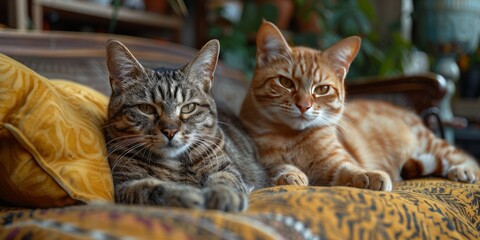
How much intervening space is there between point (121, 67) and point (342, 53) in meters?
0.81

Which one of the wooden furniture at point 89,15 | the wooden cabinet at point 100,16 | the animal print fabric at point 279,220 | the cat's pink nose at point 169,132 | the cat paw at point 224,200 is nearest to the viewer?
the animal print fabric at point 279,220

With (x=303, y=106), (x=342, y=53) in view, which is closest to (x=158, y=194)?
(x=303, y=106)

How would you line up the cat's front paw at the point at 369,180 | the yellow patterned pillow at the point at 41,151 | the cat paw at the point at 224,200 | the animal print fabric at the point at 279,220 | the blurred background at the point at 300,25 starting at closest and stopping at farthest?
1. the animal print fabric at the point at 279,220
2. the cat paw at the point at 224,200
3. the yellow patterned pillow at the point at 41,151
4. the cat's front paw at the point at 369,180
5. the blurred background at the point at 300,25

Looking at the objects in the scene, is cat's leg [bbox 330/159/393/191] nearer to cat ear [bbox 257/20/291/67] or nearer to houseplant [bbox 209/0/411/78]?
cat ear [bbox 257/20/291/67]

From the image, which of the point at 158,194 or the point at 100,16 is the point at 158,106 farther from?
the point at 100,16

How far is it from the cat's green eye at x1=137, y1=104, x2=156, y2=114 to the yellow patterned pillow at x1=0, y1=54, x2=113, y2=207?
6.9 inches

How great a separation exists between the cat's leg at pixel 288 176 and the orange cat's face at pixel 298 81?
6.5 inches

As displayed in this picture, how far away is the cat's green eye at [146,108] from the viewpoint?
3.94 ft

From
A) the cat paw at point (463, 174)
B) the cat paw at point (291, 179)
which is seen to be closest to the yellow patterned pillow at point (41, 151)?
the cat paw at point (291, 179)

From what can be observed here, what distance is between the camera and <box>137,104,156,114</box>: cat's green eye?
47.3 inches

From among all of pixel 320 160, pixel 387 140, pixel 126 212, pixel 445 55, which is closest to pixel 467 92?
pixel 445 55

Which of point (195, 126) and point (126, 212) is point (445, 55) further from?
point (126, 212)

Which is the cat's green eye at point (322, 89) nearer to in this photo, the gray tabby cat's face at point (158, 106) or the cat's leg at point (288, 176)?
the cat's leg at point (288, 176)

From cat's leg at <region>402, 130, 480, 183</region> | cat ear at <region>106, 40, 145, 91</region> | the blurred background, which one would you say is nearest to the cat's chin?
cat ear at <region>106, 40, 145, 91</region>
